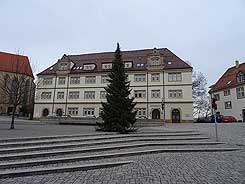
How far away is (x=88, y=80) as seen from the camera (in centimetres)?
4638

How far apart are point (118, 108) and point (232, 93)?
39912 mm

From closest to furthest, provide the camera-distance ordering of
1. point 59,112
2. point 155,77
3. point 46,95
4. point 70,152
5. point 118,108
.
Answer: point 70,152
point 118,108
point 155,77
point 59,112
point 46,95

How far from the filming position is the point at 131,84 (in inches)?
1719

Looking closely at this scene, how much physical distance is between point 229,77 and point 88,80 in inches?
1299

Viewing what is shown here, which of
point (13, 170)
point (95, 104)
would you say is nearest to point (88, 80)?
point (95, 104)

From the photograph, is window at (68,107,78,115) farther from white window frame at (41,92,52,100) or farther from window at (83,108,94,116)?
white window frame at (41,92,52,100)

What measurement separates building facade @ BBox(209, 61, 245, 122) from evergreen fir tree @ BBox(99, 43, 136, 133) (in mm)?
36260

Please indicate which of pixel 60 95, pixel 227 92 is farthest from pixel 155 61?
pixel 60 95

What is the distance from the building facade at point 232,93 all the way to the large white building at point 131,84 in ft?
42.3

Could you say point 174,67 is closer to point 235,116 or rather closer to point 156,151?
point 235,116

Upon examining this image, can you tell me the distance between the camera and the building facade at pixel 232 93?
45.0 metres

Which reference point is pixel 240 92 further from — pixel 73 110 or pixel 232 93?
pixel 73 110

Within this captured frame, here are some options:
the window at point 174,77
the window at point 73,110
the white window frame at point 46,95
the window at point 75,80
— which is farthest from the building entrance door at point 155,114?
the white window frame at point 46,95

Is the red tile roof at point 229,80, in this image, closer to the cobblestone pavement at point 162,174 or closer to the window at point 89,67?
the window at point 89,67
